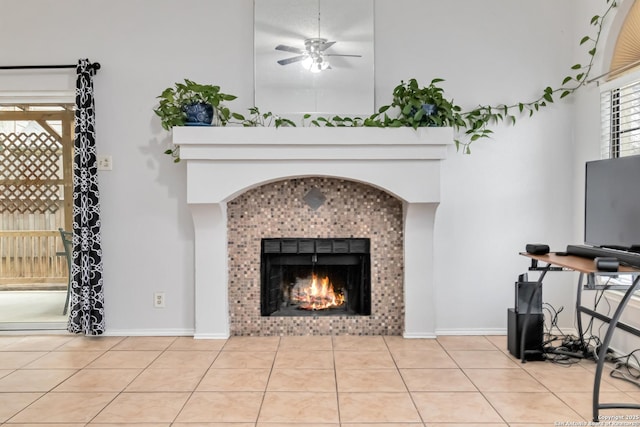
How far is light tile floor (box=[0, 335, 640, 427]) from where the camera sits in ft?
7.26

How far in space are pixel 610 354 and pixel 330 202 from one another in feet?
6.69

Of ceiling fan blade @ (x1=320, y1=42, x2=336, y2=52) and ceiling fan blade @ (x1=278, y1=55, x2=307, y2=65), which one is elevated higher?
ceiling fan blade @ (x1=320, y1=42, x2=336, y2=52)

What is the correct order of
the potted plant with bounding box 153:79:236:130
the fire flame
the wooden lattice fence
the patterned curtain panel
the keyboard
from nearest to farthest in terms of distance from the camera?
the keyboard, the potted plant with bounding box 153:79:236:130, the patterned curtain panel, the fire flame, the wooden lattice fence

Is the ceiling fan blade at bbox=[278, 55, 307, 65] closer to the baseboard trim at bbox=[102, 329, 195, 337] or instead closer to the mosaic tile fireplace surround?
the mosaic tile fireplace surround

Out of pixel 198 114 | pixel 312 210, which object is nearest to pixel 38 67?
pixel 198 114

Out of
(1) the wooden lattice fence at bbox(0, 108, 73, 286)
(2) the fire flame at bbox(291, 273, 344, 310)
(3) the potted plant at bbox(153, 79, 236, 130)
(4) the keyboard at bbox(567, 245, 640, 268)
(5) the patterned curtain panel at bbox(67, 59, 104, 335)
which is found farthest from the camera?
(1) the wooden lattice fence at bbox(0, 108, 73, 286)

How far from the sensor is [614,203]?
246cm

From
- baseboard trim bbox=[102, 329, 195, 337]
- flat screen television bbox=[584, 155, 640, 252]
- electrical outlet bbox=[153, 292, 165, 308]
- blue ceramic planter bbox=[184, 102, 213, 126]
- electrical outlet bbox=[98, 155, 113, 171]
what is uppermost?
blue ceramic planter bbox=[184, 102, 213, 126]

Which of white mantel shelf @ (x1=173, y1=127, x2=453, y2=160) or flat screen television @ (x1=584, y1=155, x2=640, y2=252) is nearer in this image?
flat screen television @ (x1=584, y1=155, x2=640, y2=252)

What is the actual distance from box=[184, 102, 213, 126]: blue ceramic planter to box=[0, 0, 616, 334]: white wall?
13.2 inches

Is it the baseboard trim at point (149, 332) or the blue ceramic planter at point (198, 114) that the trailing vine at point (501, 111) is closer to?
the blue ceramic planter at point (198, 114)

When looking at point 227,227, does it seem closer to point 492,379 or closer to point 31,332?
point 31,332

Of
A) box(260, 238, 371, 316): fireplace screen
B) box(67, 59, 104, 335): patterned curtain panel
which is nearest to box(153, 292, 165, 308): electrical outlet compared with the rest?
box(67, 59, 104, 335): patterned curtain panel

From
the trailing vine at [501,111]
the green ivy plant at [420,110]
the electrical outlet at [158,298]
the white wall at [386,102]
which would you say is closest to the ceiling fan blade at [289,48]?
the white wall at [386,102]
